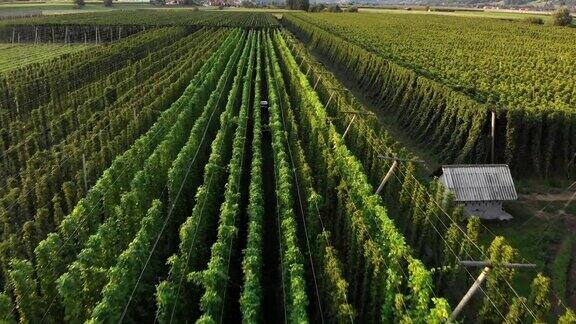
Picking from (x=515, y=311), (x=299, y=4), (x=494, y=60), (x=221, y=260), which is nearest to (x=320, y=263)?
(x=221, y=260)

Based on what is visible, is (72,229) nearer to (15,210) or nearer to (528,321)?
(15,210)

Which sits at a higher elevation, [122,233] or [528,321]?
[528,321]

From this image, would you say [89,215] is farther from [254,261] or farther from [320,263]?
[320,263]

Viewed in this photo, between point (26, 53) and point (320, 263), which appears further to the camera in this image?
point (26, 53)

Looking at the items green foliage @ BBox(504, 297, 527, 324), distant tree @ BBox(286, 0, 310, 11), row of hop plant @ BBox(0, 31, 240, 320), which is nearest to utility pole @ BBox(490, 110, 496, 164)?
row of hop plant @ BBox(0, 31, 240, 320)

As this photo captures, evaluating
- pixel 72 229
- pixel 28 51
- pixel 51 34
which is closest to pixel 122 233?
pixel 72 229

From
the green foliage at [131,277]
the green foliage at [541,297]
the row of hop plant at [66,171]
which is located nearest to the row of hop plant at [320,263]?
the green foliage at [541,297]

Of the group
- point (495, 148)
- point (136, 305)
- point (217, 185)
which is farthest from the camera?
point (495, 148)

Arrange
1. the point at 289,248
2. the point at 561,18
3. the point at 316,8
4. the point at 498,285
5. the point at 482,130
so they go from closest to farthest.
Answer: the point at 498,285
the point at 289,248
the point at 482,130
the point at 561,18
the point at 316,8
